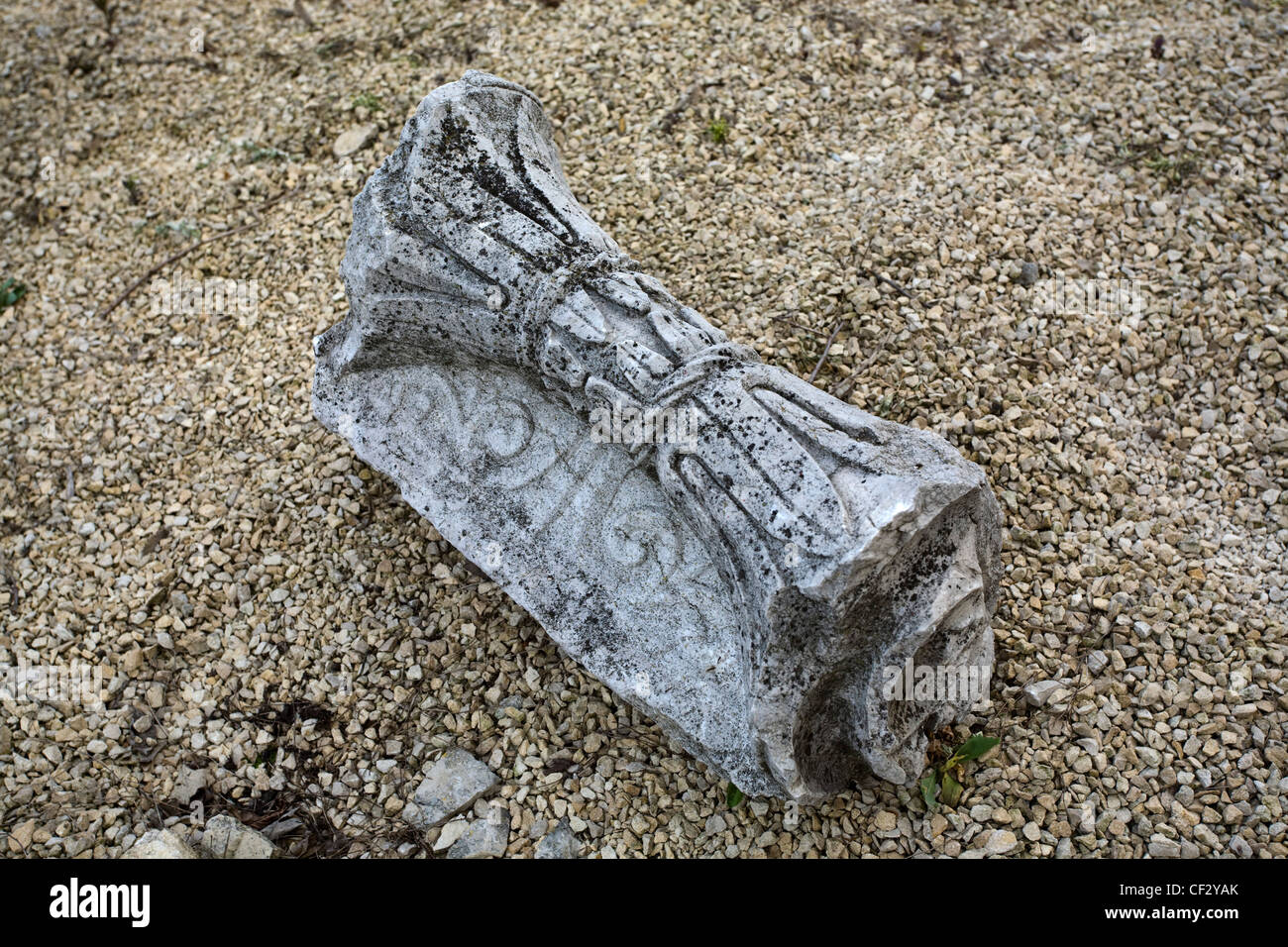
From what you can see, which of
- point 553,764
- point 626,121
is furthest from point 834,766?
point 626,121

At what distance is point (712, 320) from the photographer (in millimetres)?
4492

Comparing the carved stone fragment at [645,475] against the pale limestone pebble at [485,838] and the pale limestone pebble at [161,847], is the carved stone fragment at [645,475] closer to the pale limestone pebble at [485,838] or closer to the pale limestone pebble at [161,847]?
the pale limestone pebble at [485,838]

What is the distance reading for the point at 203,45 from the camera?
20.5ft

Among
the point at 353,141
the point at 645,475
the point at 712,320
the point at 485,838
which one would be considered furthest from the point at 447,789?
the point at 353,141

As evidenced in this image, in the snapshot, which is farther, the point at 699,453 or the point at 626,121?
the point at 626,121

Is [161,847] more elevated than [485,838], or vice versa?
[485,838]

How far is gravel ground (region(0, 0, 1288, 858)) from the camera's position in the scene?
345cm

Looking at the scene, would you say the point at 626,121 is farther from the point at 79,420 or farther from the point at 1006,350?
the point at 79,420

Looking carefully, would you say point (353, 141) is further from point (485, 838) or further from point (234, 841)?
point (485, 838)

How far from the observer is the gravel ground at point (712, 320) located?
345 centimetres

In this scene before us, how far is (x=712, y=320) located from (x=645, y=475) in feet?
4.15

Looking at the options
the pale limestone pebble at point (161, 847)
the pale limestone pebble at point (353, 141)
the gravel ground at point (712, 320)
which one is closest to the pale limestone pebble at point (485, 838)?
the gravel ground at point (712, 320)

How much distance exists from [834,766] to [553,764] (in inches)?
37.6

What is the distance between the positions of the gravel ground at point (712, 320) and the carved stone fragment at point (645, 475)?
41cm
